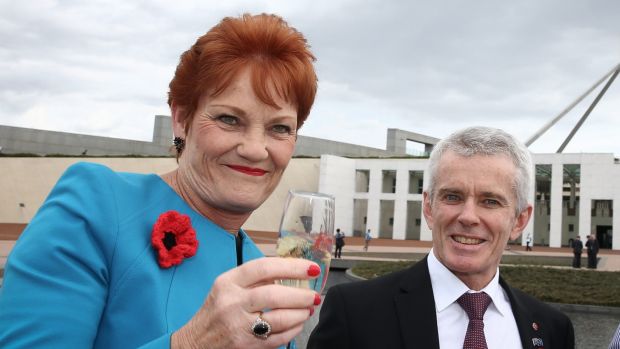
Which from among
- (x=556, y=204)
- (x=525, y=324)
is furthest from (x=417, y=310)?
(x=556, y=204)

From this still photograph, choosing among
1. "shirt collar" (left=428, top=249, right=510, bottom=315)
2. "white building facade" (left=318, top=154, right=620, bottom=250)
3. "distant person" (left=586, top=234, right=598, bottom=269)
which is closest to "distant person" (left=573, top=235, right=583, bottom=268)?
"distant person" (left=586, top=234, right=598, bottom=269)

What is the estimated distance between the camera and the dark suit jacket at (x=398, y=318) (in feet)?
8.34

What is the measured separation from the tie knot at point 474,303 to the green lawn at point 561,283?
24.1ft

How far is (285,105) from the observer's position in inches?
62.2

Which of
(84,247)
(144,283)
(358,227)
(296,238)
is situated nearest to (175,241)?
(144,283)

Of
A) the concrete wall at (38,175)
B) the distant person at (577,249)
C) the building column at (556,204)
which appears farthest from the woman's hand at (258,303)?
the concrete wall at (38,175)

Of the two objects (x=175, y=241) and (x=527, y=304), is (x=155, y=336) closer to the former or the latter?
(x=175, y=241)

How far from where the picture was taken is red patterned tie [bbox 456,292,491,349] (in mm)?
2447

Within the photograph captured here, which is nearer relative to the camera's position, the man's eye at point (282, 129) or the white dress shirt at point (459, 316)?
the man's eye at point (282, 129)

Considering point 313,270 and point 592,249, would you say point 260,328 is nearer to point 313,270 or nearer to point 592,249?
point 313,270

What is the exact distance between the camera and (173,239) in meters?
1.54

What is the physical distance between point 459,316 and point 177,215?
5.32 feet

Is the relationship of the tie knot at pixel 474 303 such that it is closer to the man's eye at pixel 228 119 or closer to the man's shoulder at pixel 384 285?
the man's shoulder at pixel 384 285

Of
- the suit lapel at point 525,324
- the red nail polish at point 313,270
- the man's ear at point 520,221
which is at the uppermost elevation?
the man's ear at point 520,221
